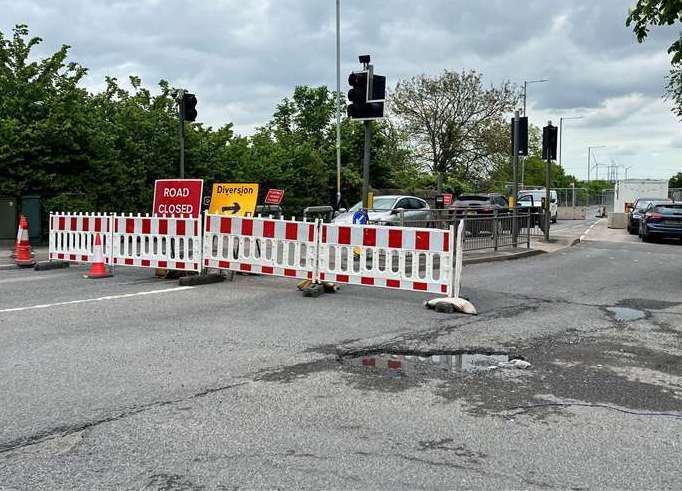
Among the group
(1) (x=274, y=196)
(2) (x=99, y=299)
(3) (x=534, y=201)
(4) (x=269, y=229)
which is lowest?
(2) (x=99, y=299)

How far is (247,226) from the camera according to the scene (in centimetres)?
1117

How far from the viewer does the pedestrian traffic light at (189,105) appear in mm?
17391

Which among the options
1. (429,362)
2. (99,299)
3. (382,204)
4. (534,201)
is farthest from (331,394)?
(534,201)

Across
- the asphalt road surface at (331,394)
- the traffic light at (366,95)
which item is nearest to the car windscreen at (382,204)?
the traffic light at (366,95)

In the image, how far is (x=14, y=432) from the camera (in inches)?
172

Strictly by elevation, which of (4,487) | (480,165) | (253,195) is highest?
(480,165)

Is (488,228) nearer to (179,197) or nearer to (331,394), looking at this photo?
(179,197)

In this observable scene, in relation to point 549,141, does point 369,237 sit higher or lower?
lower

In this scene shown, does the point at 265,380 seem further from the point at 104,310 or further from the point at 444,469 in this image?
the point at 104,310

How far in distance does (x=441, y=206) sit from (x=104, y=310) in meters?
21.9

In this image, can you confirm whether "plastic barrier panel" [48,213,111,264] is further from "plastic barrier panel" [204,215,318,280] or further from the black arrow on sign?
"plastic barrier panel" [204,215,318,280]

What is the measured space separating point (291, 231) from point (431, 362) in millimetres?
4881

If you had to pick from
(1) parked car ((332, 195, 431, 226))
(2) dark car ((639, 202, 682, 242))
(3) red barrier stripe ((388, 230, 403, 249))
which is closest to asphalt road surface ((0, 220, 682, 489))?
(3) red barrier stripe ((388, 230, 403, 249))

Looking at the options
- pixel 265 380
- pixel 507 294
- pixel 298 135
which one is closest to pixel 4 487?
pixel 265 380
